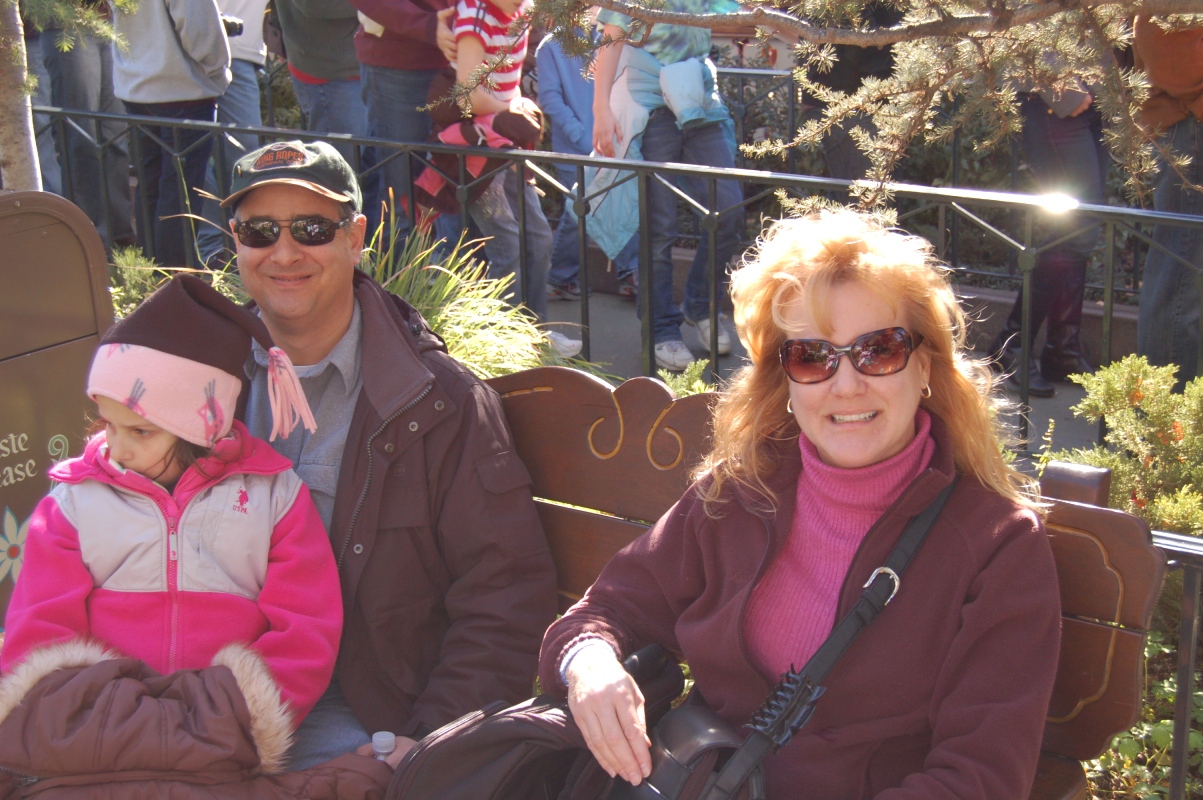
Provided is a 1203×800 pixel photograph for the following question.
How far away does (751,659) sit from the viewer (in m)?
2.22

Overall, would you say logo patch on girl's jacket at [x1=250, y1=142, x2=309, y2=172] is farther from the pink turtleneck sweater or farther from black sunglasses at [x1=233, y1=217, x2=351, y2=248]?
the pink turtleneck sweater

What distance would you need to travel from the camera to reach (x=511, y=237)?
218 inches

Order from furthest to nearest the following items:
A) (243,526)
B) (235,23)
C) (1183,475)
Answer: (235,23) < (1183,475) < (243,526)

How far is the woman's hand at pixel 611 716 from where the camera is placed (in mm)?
2100

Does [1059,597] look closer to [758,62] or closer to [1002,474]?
[1002,474]

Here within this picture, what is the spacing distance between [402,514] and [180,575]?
47 cm

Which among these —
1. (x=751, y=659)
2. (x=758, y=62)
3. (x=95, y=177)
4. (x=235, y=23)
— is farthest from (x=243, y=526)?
(x=758, y=62)

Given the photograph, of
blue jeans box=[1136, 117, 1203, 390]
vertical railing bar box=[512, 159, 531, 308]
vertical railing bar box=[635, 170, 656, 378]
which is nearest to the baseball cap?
vertical railing bar box=[635, 170, 656, 378]

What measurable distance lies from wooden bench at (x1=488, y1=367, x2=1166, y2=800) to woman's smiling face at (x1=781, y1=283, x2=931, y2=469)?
318 millimetres

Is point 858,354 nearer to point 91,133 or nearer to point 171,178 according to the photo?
point 171,178

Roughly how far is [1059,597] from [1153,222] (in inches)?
68.9

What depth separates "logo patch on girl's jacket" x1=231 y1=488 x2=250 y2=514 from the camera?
8.33 ft

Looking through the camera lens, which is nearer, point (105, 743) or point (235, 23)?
point (105, 743)

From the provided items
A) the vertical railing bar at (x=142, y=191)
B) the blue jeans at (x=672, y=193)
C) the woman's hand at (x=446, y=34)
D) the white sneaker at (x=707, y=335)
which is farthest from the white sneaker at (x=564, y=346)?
the vertical railing bar at (x=142, y=191)
